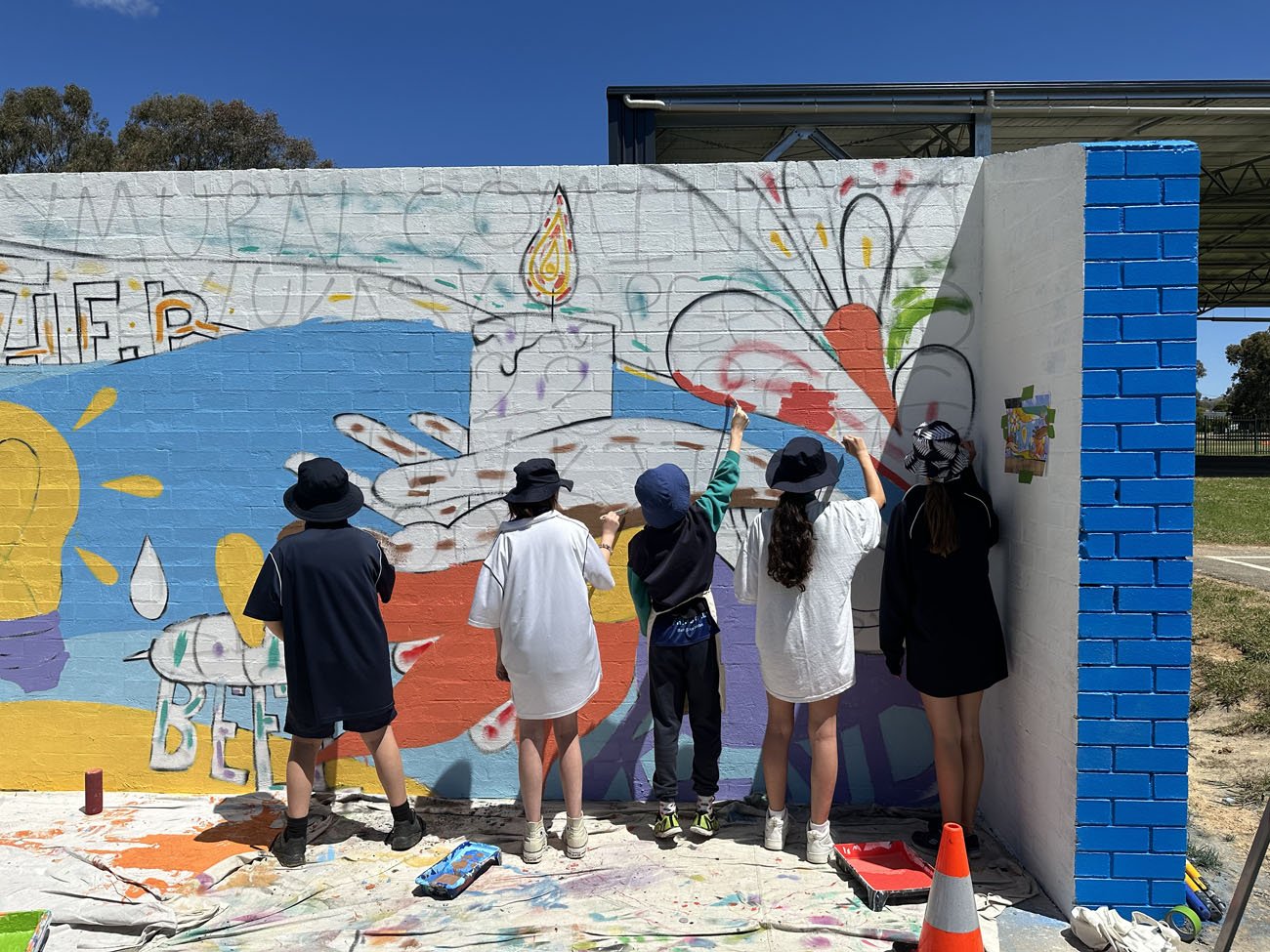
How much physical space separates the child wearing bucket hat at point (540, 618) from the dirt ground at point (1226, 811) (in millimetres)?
2526

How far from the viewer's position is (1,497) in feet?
14.7

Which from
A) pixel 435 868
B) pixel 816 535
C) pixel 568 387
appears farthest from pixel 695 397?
pixel 435 868

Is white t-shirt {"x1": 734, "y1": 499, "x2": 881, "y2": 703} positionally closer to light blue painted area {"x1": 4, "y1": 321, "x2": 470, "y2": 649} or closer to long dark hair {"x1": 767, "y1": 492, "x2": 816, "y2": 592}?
long dark hair {"x1": 767, "y1": 492, "x2": 816, "y2": 592}

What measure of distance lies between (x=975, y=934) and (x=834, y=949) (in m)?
0.53

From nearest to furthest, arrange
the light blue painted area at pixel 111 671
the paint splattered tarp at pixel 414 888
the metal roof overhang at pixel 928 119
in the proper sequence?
1. the paint splattered tarp at pixel 414 888
2. the light blue painted area at pixel 111 671
3. the metal roof overhang at pixel 928 119

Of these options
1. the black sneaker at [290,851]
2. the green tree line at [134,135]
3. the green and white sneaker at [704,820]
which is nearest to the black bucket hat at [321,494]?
the black sneaker at [290,851]

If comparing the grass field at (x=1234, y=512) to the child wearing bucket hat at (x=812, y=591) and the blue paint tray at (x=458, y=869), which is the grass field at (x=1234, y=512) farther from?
the blue paint tray at (x=458, y=869)

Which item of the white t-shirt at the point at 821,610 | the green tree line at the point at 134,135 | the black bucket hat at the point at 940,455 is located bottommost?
the white t-shirt at the point at 821,610

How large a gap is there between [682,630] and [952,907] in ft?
4.95

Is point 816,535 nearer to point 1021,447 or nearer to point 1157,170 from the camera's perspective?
point 1021,447

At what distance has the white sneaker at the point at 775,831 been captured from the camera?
12.5 ft

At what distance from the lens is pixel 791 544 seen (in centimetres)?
361

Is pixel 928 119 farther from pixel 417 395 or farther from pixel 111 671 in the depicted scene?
pixel 111 671

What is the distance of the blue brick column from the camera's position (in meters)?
3.13
